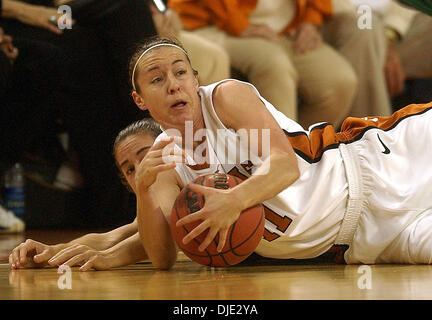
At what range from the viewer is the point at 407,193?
210 centimetres

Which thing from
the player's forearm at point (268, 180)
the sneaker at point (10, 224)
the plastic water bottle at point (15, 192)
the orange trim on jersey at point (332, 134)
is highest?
the plastic water bottle at point (15, 192)

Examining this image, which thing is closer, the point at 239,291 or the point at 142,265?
the point at 239,291

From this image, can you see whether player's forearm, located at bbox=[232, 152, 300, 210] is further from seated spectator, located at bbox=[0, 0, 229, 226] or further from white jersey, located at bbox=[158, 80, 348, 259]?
seated spectator, located at bbox=[0, 0, 229, 226]

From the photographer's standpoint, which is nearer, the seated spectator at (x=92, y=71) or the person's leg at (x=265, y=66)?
the seated spectator at (x=92, y=71)

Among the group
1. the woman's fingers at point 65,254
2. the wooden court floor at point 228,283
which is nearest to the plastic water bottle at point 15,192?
the wooden court floor at point 228,283

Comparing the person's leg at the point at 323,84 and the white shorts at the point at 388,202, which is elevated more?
the person's leg at the point at 323,84

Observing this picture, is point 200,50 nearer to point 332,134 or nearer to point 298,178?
point 332,134

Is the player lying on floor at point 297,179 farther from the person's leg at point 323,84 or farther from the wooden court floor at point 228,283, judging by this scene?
the person's leg at point 323,84

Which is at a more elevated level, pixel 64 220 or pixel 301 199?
pixel 64 220

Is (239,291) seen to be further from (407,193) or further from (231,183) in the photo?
(407,193)

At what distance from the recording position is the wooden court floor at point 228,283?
4.81ft

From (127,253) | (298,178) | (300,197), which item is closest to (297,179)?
(298,178)

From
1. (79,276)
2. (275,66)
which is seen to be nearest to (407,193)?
(79,276)

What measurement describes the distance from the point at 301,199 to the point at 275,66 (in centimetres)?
160
